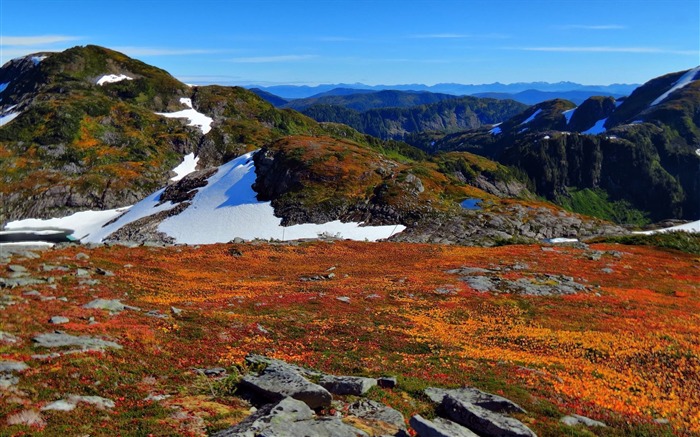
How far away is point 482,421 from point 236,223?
9615 centimetres

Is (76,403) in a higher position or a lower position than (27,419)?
lower

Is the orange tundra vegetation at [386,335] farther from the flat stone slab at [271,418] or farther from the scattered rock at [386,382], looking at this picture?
the flat stone slab at [271,418]

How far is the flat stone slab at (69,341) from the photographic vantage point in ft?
62.1

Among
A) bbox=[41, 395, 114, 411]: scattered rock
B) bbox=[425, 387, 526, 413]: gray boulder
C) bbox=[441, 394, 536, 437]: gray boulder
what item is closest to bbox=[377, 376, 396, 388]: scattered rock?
bbox=[425, 387, 526, 413]: gray boulder

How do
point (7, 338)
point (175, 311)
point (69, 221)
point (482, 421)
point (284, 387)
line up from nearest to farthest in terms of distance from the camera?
point (482, 421)
point (284, 387)
point (7, 338)
point (175, 311)
point (69, 221)

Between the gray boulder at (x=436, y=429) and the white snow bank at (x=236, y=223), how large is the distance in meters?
80.6

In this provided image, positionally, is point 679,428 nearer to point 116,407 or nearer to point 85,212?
point 116,407

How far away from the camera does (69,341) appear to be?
19.4 metres

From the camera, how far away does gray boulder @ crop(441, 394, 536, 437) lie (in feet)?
47.5

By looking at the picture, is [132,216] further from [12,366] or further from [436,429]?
[436,429]

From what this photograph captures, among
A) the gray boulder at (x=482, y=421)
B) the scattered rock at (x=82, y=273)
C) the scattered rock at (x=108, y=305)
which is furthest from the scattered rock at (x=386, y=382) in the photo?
the scattered rock at (x=82, y=273)

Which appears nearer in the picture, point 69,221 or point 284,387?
point 284,387

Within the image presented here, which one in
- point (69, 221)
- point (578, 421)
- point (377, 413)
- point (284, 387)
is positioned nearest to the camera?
point (377, 413)

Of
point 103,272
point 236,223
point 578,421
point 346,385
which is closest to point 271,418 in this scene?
point 346,385
